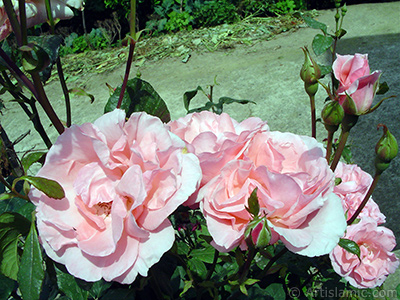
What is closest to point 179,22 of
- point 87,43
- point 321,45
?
point 87,43

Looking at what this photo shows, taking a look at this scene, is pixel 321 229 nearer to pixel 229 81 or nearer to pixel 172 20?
pixel 229 81

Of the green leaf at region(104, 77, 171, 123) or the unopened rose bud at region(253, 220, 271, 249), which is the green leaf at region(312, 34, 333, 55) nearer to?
the green leaf at region(104, 77, 171, 123)

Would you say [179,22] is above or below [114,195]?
below

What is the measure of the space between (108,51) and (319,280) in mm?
3625

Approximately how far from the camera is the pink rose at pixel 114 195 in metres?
0.38

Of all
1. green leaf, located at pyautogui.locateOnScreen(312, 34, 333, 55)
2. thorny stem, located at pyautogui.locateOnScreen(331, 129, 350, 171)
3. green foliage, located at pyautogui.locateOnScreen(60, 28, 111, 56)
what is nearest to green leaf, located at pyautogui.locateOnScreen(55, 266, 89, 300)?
thorny stem, located at pyautogui.locateOnScreen(331, 129, 350, 171)

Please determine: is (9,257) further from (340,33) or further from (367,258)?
(340,33)

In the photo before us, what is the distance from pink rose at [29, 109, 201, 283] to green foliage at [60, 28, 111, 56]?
414cm

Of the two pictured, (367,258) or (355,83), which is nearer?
(355,83)

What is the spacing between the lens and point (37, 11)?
20.8 inches

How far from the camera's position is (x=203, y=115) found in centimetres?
48

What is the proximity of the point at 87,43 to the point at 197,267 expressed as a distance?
4075 millimetres

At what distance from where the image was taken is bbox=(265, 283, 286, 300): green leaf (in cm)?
72

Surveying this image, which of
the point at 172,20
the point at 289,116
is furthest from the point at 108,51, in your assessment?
the point at 289,116
